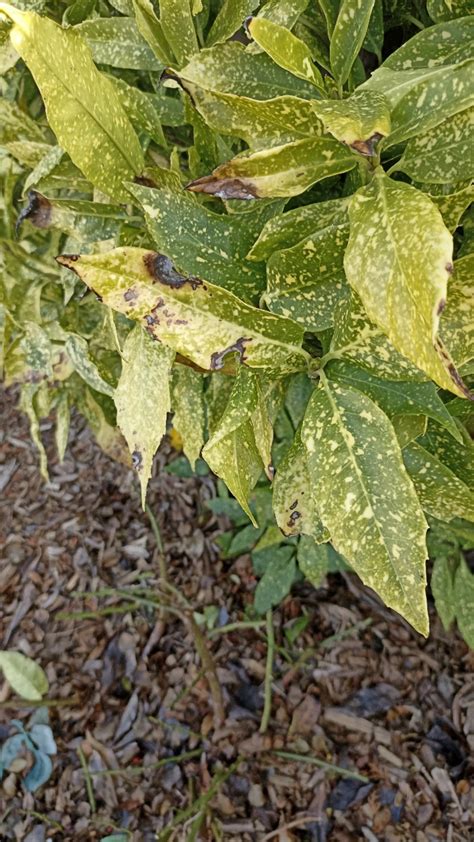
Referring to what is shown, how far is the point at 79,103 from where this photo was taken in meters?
0.70

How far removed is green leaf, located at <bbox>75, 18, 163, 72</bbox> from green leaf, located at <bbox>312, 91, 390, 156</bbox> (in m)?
0.41

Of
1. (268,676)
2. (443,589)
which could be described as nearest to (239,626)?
(268,676)

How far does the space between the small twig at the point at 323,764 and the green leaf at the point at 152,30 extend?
1553 millimetres

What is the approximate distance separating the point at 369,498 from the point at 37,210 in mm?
509

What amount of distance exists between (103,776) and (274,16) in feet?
5.79

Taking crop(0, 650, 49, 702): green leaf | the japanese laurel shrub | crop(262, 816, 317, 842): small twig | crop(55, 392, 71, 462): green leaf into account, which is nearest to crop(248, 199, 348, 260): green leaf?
the japanese laurel shrub

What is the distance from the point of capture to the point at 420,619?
598mm

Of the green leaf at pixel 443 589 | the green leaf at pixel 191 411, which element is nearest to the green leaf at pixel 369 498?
the green leaf at pixel 191 411

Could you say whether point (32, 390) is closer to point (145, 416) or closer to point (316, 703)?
point (145, 416)

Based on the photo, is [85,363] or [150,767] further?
[150,767]

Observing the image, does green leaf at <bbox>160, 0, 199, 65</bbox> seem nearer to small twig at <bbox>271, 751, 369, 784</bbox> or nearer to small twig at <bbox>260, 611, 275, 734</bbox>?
small twig at <bbox>260, 611, 275, 734</bbox>

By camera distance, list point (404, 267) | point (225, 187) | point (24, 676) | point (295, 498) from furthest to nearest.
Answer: point (24, 676) → point (295, 498) → point (225, 187) → point (404, 267)

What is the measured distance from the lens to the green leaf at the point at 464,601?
1.51 metres

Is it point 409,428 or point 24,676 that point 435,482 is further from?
point 24,676
